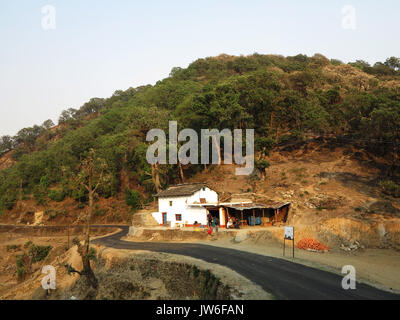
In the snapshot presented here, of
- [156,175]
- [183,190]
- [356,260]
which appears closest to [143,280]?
[356,260]

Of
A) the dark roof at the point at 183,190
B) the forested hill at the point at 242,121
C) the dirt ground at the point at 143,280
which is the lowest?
the dirt ground at the point at 143,280

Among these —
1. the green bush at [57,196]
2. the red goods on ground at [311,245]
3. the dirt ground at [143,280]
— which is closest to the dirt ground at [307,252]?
the red goods on ground at [311,245]

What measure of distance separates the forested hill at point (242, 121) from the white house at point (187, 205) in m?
8.96

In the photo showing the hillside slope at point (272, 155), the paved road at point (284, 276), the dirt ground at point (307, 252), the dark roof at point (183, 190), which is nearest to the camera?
the paved road at point (284, 276)

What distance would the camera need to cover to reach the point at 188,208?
37.6 m

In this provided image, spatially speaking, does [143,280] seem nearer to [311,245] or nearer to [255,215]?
[311,245]

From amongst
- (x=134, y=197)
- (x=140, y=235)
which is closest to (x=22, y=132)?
(x=134, y=197)

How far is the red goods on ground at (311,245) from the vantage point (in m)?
25.4

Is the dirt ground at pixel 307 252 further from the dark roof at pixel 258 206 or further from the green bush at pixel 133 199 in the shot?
the green bush at pixel 133 199

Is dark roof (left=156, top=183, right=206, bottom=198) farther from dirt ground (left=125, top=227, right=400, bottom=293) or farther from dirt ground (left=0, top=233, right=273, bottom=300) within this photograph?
dirt ground (left=0, top=233, right=273, bottom=300)

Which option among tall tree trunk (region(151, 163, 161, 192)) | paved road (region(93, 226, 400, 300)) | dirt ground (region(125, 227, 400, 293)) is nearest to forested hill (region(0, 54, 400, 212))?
tall tree trunk (region(151, 163, 161, 192))

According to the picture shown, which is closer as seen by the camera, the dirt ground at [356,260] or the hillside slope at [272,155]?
the dirt ground at [356,260]

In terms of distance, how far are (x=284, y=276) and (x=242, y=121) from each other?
39293mm

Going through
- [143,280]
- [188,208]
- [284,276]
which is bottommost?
[143,280]
